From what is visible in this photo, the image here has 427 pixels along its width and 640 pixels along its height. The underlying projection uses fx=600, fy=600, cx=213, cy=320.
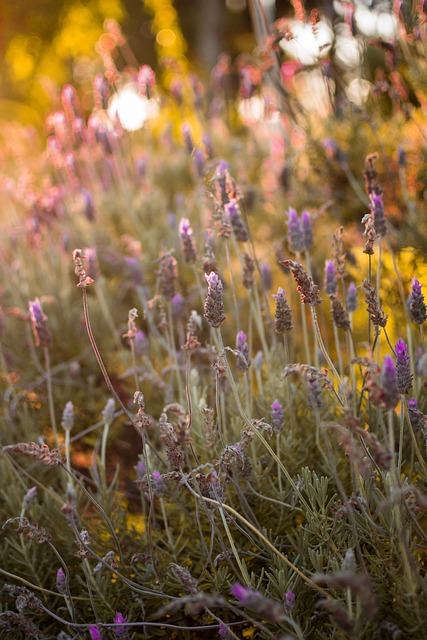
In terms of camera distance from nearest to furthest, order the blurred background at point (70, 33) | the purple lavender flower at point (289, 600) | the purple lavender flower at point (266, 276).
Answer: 1. the purple lavender flower at point (289, 600)
2. the purple lavender flower at point (266, 276)
3. the blurred background at point (70, 33)

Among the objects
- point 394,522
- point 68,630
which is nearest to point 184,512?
point 68,630

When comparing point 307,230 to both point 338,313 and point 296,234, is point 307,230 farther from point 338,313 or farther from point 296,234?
point 338,313

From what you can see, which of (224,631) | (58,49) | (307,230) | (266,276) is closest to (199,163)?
(266,276)

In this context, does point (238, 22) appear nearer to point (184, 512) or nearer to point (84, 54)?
point (84, 54)

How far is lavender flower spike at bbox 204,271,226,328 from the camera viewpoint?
1234 millimetres

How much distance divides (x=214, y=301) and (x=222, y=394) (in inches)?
18.1

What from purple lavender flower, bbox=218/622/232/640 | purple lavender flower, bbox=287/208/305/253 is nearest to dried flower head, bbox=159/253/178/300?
purple lavender flower, bbox=287/208/305/253

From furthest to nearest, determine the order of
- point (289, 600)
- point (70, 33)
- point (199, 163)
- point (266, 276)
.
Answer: point (70, 33) < point (199, 163) < point (266, 276) < point (289, 600)

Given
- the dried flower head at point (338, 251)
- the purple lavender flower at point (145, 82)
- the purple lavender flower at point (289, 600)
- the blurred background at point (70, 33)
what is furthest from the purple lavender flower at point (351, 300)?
the blurred background at point (70, 33)

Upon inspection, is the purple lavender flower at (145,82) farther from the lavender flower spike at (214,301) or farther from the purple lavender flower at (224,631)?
the purple lavender flower at (224,631)

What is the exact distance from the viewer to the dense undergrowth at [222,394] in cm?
124

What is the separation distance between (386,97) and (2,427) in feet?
8.07

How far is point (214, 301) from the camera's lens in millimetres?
1241

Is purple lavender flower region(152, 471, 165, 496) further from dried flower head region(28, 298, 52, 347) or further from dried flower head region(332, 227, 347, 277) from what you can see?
dried flower head region(332, 227, 347, 277)
